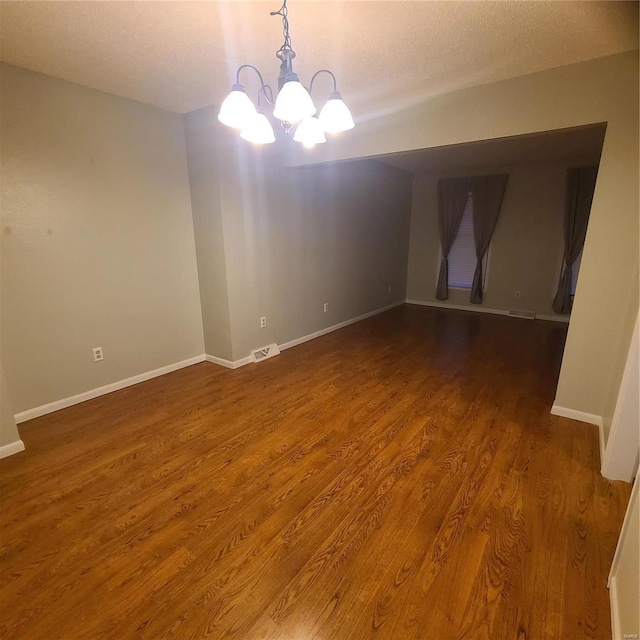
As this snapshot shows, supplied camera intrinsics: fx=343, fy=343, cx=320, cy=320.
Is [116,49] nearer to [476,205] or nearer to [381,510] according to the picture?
[381,510]

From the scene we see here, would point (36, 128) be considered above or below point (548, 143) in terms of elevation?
below

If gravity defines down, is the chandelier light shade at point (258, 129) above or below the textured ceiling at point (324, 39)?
below

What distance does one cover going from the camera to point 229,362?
361 cm

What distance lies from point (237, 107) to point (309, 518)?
6.56 ft

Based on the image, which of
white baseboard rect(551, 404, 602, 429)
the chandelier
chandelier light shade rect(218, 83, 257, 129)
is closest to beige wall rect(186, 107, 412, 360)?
the chandelier

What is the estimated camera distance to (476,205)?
570 cm

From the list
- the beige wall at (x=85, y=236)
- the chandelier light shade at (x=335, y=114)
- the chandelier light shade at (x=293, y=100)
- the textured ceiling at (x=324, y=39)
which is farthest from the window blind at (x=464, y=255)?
the chandelier light shade at (x=293, y=100)

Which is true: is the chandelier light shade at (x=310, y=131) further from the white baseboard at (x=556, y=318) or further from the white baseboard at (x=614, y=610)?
the white baseboard at (x=556, y=318)

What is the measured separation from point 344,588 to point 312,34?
273 centimetres

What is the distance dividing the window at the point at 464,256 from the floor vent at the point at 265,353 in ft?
12.6

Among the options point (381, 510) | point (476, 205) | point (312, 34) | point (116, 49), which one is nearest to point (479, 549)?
point (381, 510)

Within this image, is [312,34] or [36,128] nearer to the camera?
[312,34]

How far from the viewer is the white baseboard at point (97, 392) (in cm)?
260

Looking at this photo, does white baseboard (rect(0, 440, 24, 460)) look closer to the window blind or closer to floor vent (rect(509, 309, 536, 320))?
the window blind
